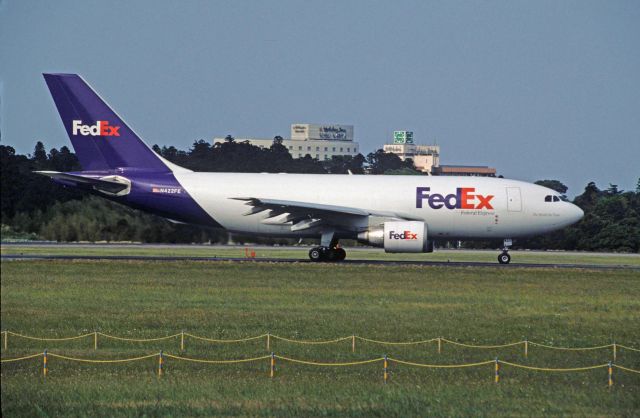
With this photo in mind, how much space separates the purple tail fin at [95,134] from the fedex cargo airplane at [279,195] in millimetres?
49

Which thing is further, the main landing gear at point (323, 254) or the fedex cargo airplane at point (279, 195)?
the main landing gear at point (323, 254)

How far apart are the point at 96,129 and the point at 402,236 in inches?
628

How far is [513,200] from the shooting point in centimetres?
4969

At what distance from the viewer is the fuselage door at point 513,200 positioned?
1951 inches

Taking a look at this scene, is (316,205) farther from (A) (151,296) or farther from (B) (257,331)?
(B) (257,331)

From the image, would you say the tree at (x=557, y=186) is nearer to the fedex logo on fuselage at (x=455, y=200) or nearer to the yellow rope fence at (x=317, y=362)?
the fedex logo on fuselage at (x=455, y=200)

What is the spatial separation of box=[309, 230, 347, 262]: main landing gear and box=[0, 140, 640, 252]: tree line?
7310 millimetres

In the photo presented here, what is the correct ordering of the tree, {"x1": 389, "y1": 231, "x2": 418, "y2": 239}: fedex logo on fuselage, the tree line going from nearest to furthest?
the tree line
{"x1": 389, "y1": 231, "x2": 418, "y2": 239}: fedex logo on fuselage
the tree

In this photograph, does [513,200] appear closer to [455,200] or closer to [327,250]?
[455,200]

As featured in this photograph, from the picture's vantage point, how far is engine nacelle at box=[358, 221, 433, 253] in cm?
4638

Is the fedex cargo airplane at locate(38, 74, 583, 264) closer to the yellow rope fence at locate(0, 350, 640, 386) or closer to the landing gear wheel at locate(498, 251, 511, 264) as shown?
the landing gear wheel at locate(498, 251, 511, 264)

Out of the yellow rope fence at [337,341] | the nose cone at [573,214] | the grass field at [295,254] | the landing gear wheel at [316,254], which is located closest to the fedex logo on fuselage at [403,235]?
the landing gear wheel at [316,254]

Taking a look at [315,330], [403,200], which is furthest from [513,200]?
Answer: [315,330]

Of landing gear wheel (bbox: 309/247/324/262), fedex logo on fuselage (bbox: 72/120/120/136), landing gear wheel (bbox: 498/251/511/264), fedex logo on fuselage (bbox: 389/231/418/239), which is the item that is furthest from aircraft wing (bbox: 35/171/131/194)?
landing gear wheel (bbox: 498/251/511/264)
